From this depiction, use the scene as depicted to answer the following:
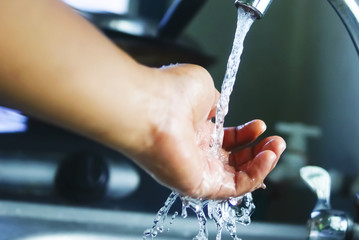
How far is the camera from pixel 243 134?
2.15 feet

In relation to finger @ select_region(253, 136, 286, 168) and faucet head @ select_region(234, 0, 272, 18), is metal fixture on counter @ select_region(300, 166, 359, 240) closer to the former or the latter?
finger @ select_region(253, 136, 286, 168)

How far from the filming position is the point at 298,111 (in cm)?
113

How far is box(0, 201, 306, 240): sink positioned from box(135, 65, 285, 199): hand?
35 cm

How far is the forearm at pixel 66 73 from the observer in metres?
0.43

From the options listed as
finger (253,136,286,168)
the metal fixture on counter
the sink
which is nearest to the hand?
finger (253,136,286,168)

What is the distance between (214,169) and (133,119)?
0.43 feet

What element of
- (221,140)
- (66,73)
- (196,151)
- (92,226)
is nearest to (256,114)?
(92,226)

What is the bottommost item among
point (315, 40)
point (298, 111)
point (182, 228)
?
point (182, 228)

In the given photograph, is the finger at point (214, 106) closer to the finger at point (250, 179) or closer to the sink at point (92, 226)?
the finger at point (250, 179)

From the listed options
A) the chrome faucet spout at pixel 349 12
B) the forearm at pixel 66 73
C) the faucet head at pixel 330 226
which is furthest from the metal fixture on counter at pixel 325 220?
the forearm at pixel 66 73

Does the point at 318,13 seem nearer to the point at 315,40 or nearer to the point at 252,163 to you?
the point at 315,40

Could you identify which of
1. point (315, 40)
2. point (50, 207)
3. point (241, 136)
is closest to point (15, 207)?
point (50, 207)

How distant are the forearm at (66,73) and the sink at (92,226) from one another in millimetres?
476

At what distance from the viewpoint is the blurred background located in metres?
1.04
